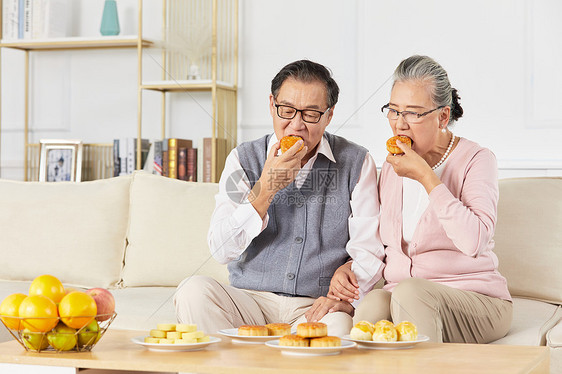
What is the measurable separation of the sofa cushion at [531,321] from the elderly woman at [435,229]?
1.9 inches

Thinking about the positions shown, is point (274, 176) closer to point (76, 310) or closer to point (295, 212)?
point (295, 212)

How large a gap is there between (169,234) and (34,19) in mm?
1808

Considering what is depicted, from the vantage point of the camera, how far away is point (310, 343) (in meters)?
1.38

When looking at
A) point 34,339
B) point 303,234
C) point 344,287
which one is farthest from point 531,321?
point 34,339

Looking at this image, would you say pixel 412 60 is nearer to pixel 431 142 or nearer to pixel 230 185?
pixel 431 142

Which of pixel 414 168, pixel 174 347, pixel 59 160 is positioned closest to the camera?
pixel 174 347

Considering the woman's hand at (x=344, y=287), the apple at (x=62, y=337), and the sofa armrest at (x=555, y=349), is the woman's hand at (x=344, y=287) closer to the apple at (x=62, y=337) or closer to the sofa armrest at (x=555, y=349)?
the sofa armrest at (x=555, y=349)

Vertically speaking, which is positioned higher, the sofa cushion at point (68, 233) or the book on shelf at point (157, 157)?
the book on shelf at point (157, 157)

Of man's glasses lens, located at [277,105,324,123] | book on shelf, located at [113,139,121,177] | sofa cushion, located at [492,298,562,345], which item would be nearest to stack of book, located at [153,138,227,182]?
book on shelf, located at [113,139,121,177]

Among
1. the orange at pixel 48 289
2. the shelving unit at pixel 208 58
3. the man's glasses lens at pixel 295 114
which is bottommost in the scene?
the orange at pixel 48 289

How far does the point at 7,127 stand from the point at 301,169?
8.08 feet

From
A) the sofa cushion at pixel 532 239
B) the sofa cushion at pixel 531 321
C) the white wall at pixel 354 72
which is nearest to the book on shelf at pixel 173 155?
the white wall at pixel 354 72

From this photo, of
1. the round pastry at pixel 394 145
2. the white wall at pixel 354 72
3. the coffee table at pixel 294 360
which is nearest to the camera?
the coffee table at pixel 294 360

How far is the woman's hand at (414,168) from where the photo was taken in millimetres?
1899
